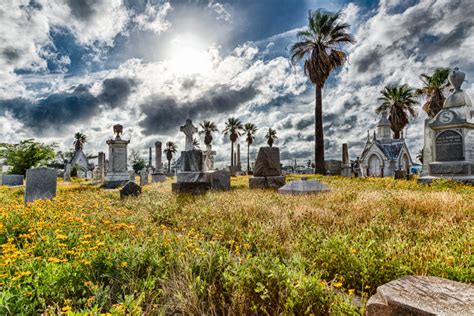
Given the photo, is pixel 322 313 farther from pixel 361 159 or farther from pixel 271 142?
pixel 271 142

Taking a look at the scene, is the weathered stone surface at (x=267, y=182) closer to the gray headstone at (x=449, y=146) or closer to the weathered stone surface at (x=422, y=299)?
the gray headstone at (x=449, y=146)

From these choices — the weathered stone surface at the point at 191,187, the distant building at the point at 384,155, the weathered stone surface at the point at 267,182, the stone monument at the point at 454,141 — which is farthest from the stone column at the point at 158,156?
the distant building at the point at 384,155

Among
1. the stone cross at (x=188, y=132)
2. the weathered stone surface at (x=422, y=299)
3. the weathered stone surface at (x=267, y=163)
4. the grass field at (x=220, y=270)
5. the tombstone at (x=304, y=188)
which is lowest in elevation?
the grass field at (x=220, y=270)

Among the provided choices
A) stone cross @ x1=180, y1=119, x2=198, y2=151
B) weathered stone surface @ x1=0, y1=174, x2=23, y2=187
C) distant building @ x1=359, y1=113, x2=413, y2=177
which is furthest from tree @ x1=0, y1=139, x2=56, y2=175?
distant building @ x1=359, y1=113, x2=413, y2=177

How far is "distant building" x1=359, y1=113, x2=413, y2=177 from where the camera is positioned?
35.8 meters

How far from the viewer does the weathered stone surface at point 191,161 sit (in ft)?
42.6

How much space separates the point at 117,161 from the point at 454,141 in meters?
21.2

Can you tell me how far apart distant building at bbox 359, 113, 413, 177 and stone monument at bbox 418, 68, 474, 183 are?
929 inches

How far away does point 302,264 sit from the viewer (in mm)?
2832

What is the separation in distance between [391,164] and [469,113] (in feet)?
78.2

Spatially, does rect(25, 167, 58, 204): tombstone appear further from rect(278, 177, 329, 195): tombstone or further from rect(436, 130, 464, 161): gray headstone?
rect(436, 130, 464, 161): gray headstone

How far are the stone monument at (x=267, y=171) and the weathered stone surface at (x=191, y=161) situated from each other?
268 centimetres

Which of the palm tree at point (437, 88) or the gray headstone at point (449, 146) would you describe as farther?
the palm tree at point (437, 88)

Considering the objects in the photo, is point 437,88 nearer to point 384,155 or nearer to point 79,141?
point 384,155
